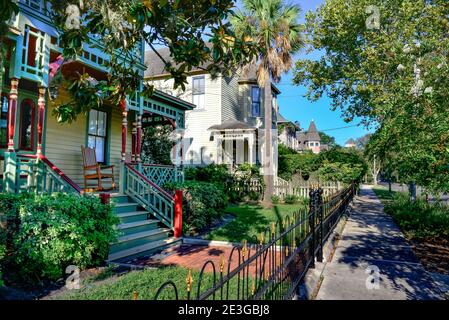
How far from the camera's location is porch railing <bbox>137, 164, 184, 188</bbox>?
9961mm

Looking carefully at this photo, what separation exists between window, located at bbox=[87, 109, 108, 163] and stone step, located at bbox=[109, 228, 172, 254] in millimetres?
4425

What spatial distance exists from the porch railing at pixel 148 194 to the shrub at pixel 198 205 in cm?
51

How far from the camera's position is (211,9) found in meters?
4.49

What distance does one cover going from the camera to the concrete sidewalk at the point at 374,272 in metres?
4.44

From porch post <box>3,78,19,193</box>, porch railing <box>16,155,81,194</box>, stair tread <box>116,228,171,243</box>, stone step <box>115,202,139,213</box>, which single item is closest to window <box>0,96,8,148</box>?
porch railing <box>16,155,81,194</box>

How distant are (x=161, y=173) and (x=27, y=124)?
4147 millimetres

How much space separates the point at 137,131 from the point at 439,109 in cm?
848

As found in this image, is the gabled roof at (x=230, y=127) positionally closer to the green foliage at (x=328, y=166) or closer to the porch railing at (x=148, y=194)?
the green foliage at (x=328, y=166)

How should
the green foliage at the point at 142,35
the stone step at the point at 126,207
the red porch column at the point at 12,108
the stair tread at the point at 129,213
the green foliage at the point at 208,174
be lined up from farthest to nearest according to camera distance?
the green foliage at the point at 208,174, the stone step at the point at 126,207, the stair tread at the point at 129,213, the red porch column at the point at 12,108, the green foliage at the point at 142,35

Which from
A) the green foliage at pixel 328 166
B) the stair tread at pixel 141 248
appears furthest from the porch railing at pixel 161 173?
the green foliage at pixel 328 166

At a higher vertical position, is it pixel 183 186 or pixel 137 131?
pixel 137 131
